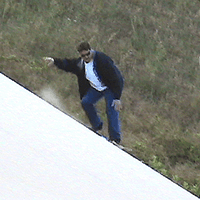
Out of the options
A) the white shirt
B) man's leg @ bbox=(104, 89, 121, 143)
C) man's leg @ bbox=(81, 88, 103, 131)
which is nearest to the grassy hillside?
man's leg @ bbox=(104, 89, 121, 143)

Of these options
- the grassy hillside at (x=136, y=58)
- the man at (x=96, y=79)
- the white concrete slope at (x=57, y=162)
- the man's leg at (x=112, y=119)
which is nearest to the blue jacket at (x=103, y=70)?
the man at (x=96, y=79)

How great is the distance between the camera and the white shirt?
186 inches

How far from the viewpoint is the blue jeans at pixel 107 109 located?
16.1ft

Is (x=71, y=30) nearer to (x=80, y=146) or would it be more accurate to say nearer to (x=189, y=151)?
(x=189, y=151)

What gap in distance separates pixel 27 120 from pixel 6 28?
6310 mm

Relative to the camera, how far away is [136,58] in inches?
299

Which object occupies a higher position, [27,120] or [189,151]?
[27,120]

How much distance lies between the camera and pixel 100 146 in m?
2.09

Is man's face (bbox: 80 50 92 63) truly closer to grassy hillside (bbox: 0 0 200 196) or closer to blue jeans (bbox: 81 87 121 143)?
blue jeans (bbox: 81 87 121 143)

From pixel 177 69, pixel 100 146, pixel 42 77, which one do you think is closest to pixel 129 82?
pixel 177 69

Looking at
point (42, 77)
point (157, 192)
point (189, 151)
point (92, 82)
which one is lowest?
point (42, 77)

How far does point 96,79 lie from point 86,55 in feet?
1.21

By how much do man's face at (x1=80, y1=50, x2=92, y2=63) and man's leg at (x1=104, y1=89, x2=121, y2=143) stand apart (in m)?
0.50

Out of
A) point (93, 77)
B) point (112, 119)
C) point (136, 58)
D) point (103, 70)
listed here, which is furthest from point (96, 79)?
point (136, 58)
